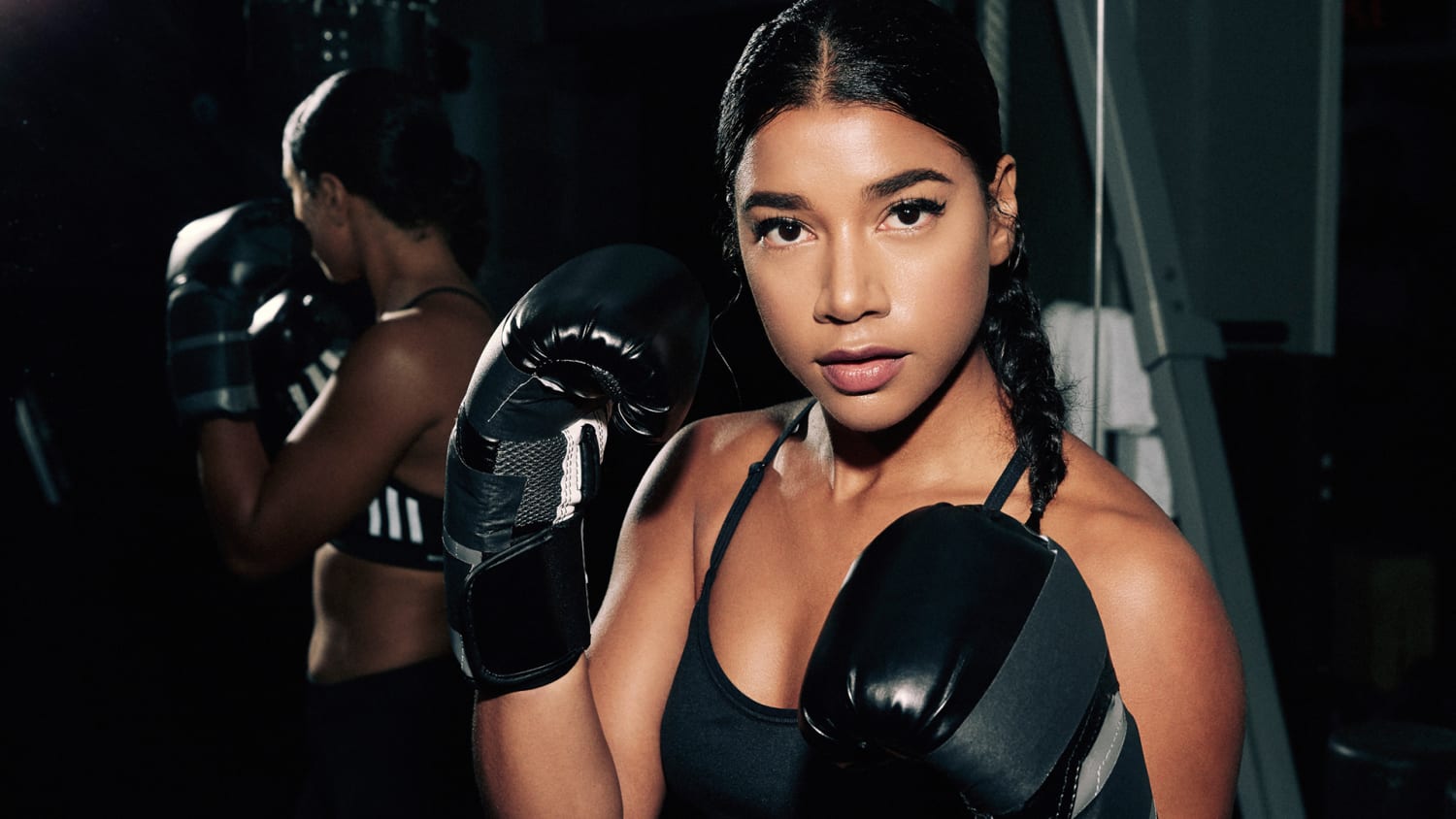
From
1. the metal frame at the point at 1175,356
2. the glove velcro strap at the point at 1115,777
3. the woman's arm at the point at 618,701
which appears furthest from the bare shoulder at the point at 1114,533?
the metal frame at the point at 1175,356

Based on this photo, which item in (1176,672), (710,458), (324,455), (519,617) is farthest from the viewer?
(324,455)

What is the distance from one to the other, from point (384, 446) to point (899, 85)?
0.93m

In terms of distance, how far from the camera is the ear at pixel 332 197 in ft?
5.15

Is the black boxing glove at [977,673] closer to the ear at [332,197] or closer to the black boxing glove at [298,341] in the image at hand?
the black boxing glove at [298,341]

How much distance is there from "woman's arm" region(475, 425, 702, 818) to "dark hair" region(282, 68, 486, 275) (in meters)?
0.56

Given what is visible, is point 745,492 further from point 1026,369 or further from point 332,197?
point 332,197

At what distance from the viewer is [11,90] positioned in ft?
3.86

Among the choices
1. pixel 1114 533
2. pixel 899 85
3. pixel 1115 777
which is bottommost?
pixel 1115 777

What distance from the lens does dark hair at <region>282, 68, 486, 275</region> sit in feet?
4.92

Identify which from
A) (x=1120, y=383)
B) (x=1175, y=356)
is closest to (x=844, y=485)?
(x=1175, y=356)

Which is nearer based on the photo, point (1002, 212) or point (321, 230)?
point (1002, 212)

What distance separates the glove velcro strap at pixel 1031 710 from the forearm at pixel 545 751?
1.26 feet

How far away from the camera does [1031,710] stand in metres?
0.73

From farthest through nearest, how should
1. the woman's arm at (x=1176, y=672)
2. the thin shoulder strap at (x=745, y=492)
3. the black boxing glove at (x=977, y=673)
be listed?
1. the thin shoulder strap at (x=745, y=492)
2. the woman's arm at (x=1176, y=672)
3. the black boxing glove at (x=977, y=673)
